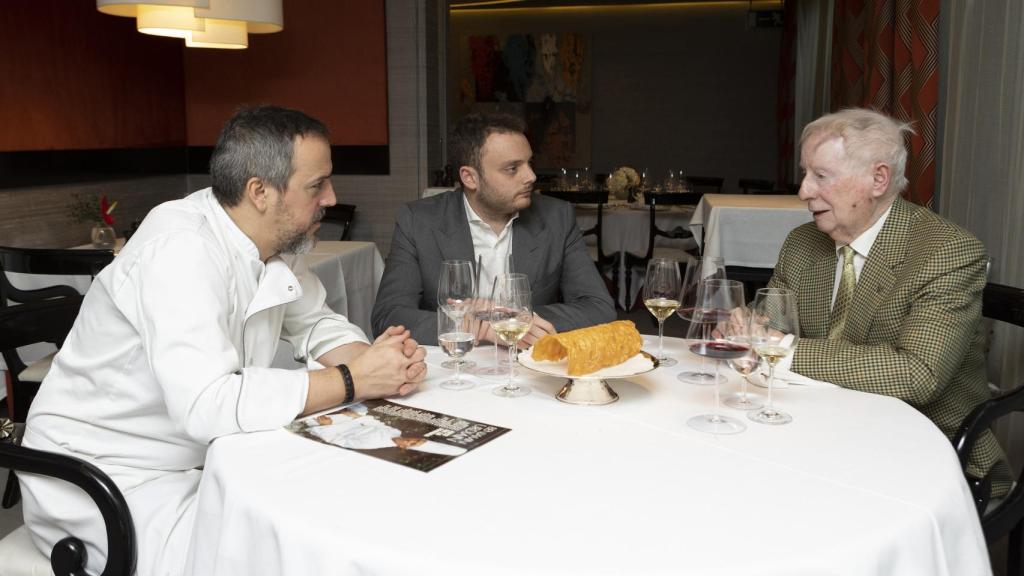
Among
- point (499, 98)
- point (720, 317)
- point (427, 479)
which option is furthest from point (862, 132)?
point (499, 98)

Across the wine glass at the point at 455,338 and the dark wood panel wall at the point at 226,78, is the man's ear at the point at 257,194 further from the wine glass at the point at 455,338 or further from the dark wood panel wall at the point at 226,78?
the dark wood panel wall at the point at 226,78

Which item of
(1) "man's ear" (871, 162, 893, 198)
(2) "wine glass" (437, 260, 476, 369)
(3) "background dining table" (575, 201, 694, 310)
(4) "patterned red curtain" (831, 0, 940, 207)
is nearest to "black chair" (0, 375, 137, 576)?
(2) "wine glass" (437, 260, 476, 369)

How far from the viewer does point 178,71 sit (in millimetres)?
6555

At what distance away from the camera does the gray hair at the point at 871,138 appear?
6.81ft

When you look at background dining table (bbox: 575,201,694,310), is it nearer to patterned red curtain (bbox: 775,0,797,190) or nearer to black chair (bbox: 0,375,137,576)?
patterned red curtain (bbox: 775,0,797,190)

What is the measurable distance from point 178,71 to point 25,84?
5.93ft

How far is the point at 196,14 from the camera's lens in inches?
143

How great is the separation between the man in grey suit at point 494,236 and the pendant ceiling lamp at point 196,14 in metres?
1.55

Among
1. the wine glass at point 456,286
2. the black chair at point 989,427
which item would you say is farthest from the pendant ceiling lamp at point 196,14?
the black chair at point 989,427

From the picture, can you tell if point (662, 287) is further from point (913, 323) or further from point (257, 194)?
point (257, 194)

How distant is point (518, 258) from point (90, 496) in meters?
1.57

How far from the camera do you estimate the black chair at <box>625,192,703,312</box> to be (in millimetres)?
6371

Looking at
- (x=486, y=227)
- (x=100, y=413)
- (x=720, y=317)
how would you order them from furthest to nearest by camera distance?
(x=486, y=227)
(x=100, y=413)
(x=720, y=317)

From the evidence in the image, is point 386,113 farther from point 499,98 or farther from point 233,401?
point 233,401
